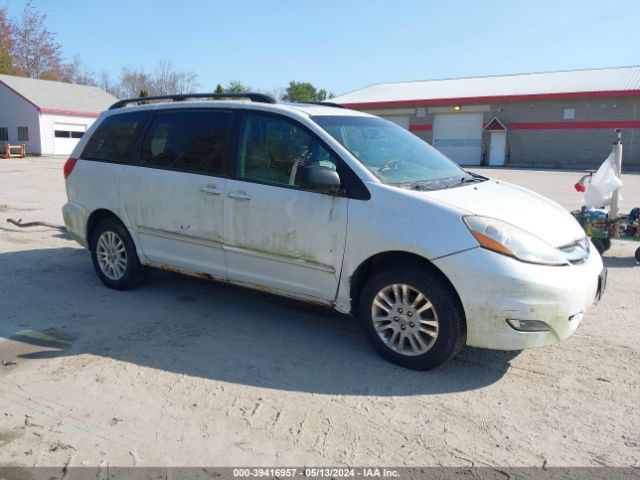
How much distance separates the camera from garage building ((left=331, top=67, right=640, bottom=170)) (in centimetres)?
3181

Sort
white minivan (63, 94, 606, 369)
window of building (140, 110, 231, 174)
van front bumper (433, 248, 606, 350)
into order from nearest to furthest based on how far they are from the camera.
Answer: van front bumper (433, 248, 606, 350)
white minivan (63, 94, 606, 369)
window of building (140, 110, 231, 174)

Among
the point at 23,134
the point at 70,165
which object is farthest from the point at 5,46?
the point at 70,165

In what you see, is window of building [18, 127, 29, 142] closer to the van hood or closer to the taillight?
the taillight

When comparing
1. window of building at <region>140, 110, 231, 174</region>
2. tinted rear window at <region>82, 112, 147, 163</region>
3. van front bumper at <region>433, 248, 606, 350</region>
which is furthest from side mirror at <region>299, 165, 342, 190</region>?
tinted rear window at <region>82, 112, 147, 163</region>

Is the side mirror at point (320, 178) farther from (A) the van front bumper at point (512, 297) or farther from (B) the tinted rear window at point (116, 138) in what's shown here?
(B) the tinted rear window at point (116, 138)

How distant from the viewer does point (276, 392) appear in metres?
3.66

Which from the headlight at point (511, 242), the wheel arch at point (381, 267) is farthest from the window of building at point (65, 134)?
the headlight at point (511, 242)

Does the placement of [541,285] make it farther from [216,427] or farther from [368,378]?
[216,427]

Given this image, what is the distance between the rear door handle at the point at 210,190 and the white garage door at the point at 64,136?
40.2m

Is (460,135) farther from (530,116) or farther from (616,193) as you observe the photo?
(616,193)

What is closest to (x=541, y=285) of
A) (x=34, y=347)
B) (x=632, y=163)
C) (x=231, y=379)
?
(x=231, y=379)

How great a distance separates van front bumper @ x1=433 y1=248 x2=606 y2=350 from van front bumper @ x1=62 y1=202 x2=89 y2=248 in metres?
4.04

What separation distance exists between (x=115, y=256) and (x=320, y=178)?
286 cm

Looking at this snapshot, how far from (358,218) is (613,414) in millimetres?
2103
